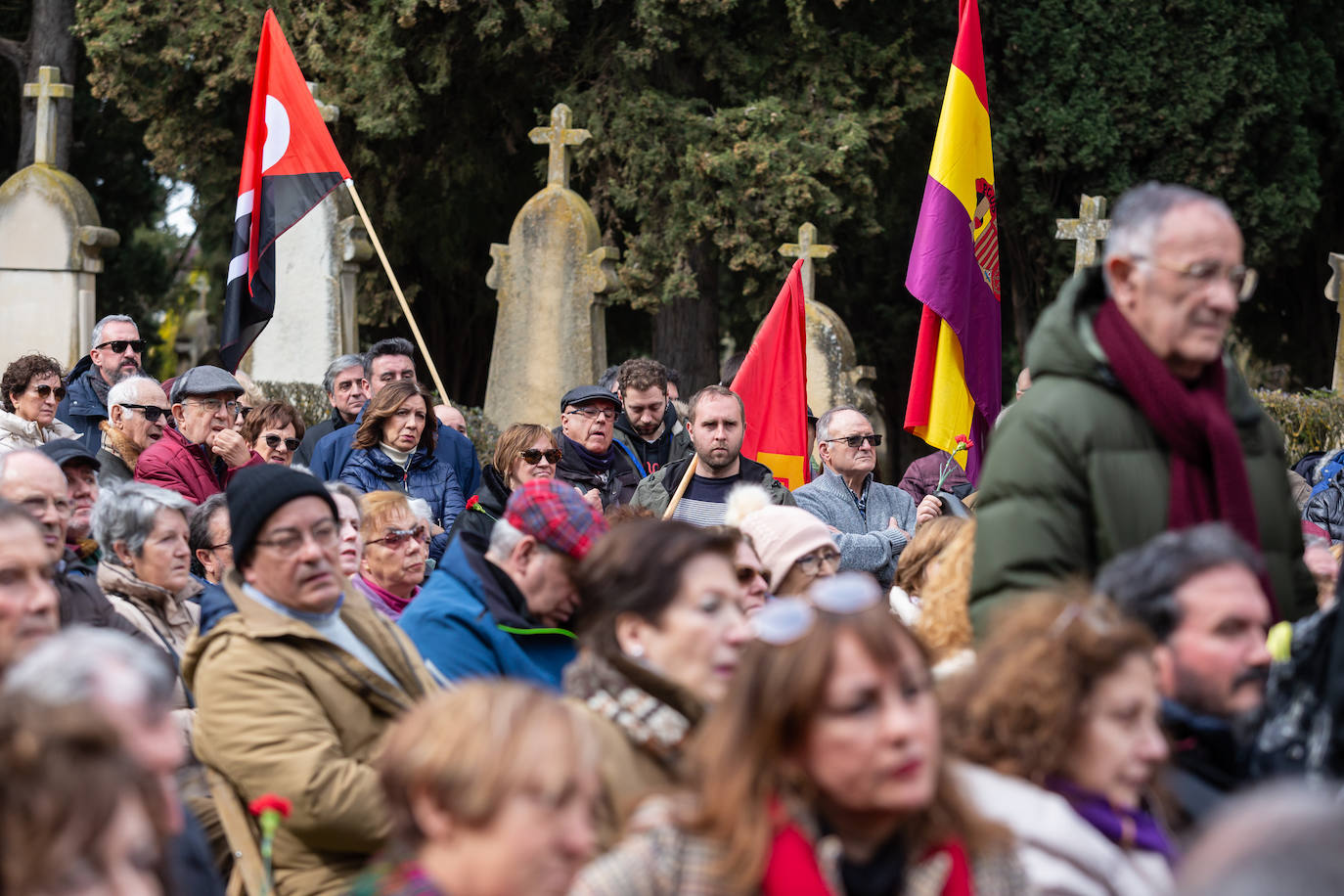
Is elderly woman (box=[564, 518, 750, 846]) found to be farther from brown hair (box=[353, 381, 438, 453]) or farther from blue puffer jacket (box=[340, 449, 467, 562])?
brown hair (box=[353, 381, 438, 453])

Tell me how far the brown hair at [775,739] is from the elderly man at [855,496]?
4619 mm

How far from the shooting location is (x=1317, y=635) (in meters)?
3.36

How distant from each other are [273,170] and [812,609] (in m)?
7.71

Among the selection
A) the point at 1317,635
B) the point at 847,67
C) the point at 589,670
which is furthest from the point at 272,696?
the point at 847,67

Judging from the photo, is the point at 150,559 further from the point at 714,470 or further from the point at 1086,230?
the point at 1086,230

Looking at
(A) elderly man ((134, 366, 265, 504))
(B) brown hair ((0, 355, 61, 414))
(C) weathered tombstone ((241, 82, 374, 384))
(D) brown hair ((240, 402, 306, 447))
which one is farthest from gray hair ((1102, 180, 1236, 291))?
(C) weathered tombstone ((241, 82, 374, 384))

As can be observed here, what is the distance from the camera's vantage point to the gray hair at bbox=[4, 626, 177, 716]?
2.52m

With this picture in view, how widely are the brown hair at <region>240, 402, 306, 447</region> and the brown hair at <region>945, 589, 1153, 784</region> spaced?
5740mm

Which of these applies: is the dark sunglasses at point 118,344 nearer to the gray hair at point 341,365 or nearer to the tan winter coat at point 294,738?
the gray hair at point 341,365

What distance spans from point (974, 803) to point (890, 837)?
21 cm

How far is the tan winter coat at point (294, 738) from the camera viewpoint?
4.08 m

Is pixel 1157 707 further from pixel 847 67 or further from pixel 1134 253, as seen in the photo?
pixel 847 67

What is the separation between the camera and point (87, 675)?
8.50ft

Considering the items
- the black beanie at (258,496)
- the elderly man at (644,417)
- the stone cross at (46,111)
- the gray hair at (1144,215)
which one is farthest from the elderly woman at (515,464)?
the stone cross at (46,111)
